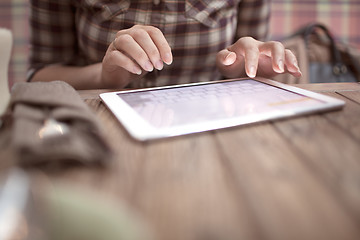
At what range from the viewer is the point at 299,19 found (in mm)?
1169

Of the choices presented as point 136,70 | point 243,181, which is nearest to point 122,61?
point 136,70

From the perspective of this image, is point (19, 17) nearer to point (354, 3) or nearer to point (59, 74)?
point (59, 74)

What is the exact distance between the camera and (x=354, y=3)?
116 centimetres

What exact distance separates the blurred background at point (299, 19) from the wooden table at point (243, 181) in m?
0.98

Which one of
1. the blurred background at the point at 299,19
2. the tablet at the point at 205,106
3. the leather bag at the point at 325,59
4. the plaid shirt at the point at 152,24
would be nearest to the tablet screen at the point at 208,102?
the tablet at the point at 205,106

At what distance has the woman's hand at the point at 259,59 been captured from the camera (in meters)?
0.45

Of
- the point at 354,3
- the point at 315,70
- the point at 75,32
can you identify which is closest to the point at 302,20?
the point at 354,3

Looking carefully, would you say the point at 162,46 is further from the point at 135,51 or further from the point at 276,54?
the point at 276,54

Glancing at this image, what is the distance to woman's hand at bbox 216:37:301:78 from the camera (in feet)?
1.47

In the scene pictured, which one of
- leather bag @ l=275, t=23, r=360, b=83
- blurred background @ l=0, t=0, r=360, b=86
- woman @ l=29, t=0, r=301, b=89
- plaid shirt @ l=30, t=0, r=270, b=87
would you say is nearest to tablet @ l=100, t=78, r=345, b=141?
woman @ l=29, t=0, r=301, b=89

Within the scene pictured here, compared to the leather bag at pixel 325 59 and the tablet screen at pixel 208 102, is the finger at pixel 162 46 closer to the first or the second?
the tablet screen at pixel 208 102

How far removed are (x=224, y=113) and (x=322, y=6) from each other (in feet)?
3.43

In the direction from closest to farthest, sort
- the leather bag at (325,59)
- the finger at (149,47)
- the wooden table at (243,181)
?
the wooden table at (243,181)
the finger at (149,47)
the leather bag at (325,59)

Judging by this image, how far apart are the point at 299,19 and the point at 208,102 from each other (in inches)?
38.4
